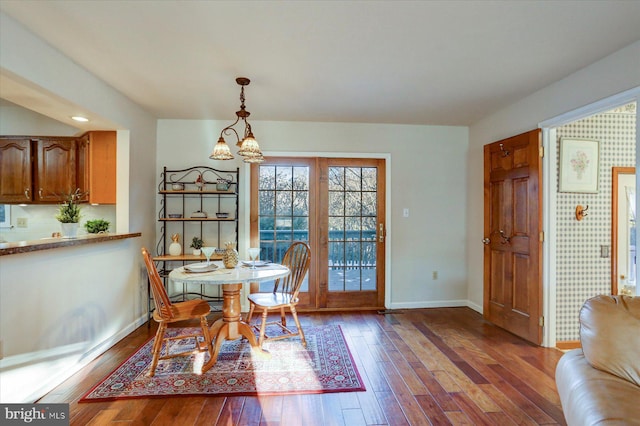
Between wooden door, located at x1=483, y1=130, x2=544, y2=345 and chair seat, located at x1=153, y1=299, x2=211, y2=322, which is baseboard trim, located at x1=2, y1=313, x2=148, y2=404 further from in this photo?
wooden door, located at x1=483, y1=130, x2=544, y2=345

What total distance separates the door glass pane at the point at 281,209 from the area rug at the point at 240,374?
54.5 inches

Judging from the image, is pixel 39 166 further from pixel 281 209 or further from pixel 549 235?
pixel 549 235

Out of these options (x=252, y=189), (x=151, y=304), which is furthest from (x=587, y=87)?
(x=151, y=304)

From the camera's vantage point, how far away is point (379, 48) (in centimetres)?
236

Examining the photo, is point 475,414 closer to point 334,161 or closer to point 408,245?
point 408,245

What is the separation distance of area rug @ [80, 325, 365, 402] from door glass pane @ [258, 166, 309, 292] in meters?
1.38

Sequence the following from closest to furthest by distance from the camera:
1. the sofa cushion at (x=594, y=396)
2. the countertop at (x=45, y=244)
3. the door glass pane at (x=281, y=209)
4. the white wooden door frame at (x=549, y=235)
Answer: the sofa cushion at (x=594, y=396) < the countertop at (x=45, y=244) < the white wooden door frame at (x=549, y=235) < the door glass pane at (x=281, y=209)

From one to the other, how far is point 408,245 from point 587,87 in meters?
2.49

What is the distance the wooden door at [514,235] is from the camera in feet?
10.3

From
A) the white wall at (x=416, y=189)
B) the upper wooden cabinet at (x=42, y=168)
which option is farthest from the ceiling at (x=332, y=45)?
the upper wooden cabinet at (x=42, y=168)

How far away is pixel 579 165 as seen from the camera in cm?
320

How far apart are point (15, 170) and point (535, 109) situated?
5547 mm

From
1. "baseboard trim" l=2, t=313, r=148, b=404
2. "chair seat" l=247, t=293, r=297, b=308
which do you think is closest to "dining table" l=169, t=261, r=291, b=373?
"chair seat" l=247, t=293, r=297, b=308

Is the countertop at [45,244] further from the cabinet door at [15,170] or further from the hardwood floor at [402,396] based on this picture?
the cabinet door at [15,170]
